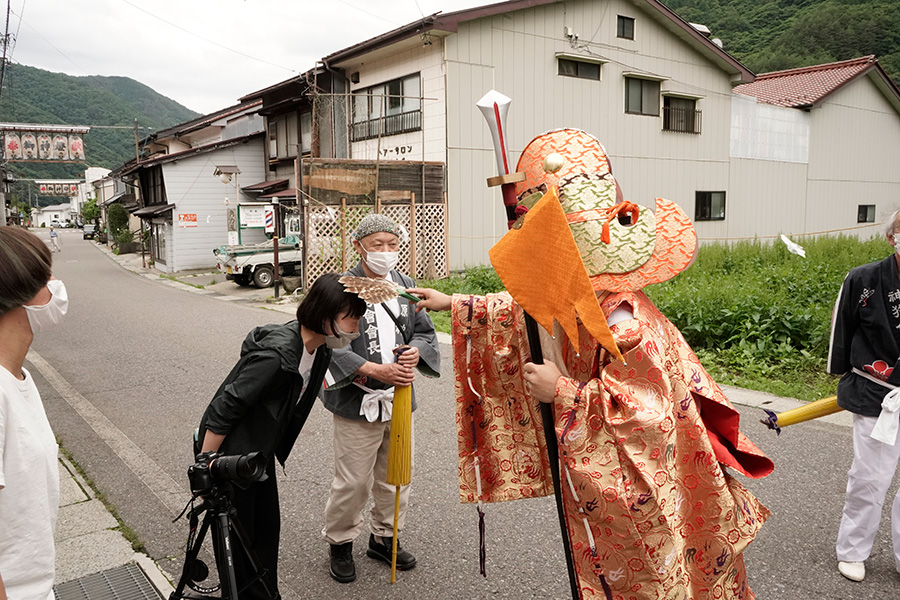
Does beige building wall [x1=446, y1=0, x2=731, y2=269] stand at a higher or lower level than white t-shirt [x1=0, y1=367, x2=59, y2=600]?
higher

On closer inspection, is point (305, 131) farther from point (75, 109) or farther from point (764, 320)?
point (75, 109)

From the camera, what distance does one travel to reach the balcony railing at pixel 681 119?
19.0m

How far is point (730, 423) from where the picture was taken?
2.10 metres

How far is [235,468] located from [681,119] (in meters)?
19.9

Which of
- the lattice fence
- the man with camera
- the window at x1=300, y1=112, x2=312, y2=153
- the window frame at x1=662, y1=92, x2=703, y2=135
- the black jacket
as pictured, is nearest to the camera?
the man with camera

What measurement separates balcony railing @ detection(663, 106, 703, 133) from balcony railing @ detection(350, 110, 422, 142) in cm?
797

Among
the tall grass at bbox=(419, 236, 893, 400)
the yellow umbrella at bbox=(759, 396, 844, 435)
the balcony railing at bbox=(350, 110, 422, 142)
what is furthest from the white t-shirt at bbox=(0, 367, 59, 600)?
the balcony railing at bbox=(350, 110, 422, 142)

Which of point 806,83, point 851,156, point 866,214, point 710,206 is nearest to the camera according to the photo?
point 710,206

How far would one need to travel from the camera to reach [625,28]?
17.6 meters

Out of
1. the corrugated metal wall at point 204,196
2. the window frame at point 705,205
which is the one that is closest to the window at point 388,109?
the corrugated metal wall at point 204,196

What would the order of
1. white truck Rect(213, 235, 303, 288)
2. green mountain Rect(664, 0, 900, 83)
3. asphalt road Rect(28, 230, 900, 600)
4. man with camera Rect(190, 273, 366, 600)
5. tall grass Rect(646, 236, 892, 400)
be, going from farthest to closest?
green mountain Rect(664, 0, 900, 83) < white truck Rect(213, 235, 303, 288) < tall grass Rect(646, 236, 892, 400) < asphalt road Rect(28, 230, 900, 600) < man with camera Rect(190, 273, 366, 600)

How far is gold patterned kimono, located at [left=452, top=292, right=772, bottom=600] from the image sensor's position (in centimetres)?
184

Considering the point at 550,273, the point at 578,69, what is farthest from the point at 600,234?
the point at 578,69

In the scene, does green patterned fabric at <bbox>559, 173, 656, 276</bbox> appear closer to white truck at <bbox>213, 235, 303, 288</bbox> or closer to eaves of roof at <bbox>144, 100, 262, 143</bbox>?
white truck at <bbox>213, 235, 303, 288</bbox>
